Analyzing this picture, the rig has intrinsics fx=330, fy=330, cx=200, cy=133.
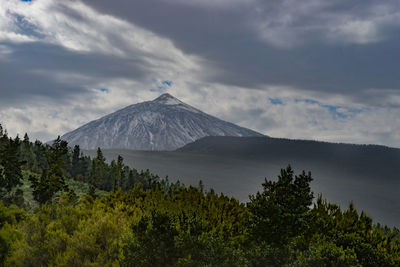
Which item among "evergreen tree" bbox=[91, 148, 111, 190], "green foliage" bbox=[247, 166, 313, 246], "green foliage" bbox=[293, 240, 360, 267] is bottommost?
"evergreen tree" bbox=[91, 148, 111, 190]

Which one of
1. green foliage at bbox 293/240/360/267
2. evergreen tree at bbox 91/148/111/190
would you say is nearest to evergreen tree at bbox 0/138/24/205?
evergreen tree at bbox 91/148/111/190

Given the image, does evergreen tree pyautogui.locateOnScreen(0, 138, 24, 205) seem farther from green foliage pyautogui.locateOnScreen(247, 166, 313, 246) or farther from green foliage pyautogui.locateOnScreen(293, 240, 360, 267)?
green foliage pyautogui.locateOnScreen(293, 240, 360, 267)

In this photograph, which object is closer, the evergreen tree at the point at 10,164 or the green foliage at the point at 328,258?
the green foliage at the point at 328,258

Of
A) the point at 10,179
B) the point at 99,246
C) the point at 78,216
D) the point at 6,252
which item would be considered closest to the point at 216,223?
the point at 99,246

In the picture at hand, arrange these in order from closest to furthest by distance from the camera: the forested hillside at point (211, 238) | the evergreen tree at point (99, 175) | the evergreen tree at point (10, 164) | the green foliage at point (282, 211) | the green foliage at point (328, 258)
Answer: the green foliage at point (328, 258) → the forested hillside at point (211, 238) → the green foliage at point (282, 211) → the evergreen tree at point (10, 164) → the evergreen tree at point (99, 175)

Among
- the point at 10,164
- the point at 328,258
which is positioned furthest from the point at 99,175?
the point at 328,258

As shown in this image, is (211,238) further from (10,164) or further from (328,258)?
(10,164)

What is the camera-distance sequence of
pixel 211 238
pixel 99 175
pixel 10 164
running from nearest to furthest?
pixel 211 238 < pixel 10 164 < pixel 99 175

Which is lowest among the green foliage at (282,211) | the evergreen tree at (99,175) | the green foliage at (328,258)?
the evergreen tree at (99,175)

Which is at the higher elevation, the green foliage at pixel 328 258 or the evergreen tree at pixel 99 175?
the green foliage at pixel 328 258

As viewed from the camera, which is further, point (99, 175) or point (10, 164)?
point (99, 175)

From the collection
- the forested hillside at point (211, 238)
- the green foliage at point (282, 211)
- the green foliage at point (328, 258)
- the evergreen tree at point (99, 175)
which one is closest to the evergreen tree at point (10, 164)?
the forested hillside at point (211, 238)

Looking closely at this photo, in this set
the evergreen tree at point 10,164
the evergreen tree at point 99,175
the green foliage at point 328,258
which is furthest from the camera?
the evergreen tree at point 99,175

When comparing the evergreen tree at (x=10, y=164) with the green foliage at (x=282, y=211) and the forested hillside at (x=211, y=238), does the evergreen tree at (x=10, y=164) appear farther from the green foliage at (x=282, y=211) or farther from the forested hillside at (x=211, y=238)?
the green foliage at (x=282, y=211)
